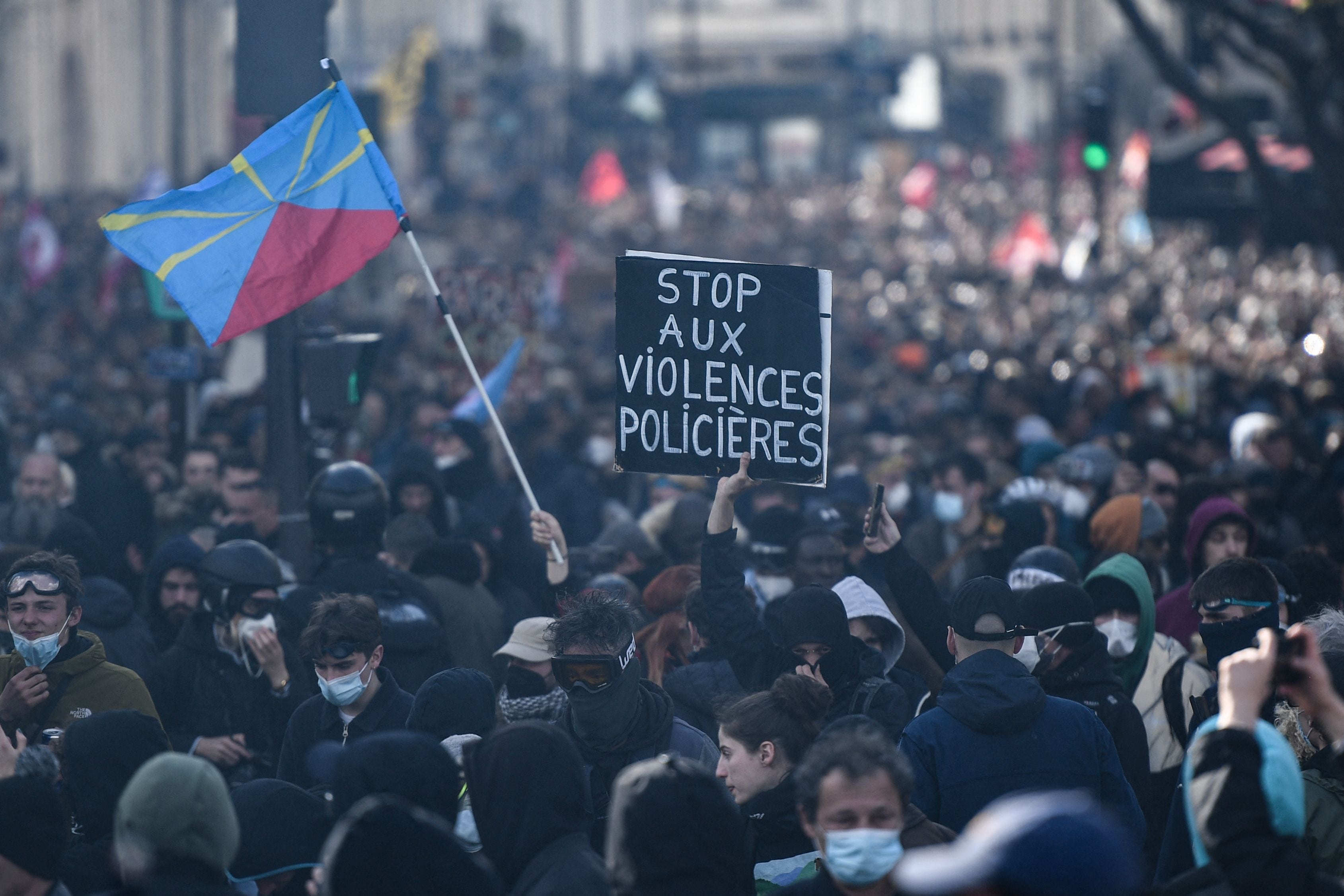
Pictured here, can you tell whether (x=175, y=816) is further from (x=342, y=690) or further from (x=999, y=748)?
(x=999, y=748)

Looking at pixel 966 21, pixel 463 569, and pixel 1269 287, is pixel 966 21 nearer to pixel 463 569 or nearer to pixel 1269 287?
pixel 1269 287

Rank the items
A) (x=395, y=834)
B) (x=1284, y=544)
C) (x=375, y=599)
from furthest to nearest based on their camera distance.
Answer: (x=1284, y=544)
(x=375, y=599)
(x=395, y=834)

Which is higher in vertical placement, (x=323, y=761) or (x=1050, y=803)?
(x=1050, y=803)

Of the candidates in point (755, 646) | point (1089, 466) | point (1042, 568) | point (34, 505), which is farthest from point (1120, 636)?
point (34, 505)

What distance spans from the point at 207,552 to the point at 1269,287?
1858 centimetres

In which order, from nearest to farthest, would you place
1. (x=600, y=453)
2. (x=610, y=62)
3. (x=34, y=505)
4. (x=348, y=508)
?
(x=348, y=508) < (x=34, y=505) < (x=600, y=453) < (x=610, y=62)

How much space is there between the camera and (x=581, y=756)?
4625 mm

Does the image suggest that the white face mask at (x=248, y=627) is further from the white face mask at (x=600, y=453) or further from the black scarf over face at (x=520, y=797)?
the white face mask at (x=600, y=453)

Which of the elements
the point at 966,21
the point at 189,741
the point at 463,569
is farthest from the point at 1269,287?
the point at 966,21

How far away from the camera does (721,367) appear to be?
5.83 metres

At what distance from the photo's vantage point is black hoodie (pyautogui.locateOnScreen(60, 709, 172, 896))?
4.26 m

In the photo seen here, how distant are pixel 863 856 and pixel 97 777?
2031mm

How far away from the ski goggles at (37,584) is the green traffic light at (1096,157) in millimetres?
14862

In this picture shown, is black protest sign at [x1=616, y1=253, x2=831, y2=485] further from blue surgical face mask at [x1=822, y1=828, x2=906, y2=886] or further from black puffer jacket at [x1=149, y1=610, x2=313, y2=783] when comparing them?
blue surgical face mask at [x1=822, y1=828, x2=906, y2=886]
